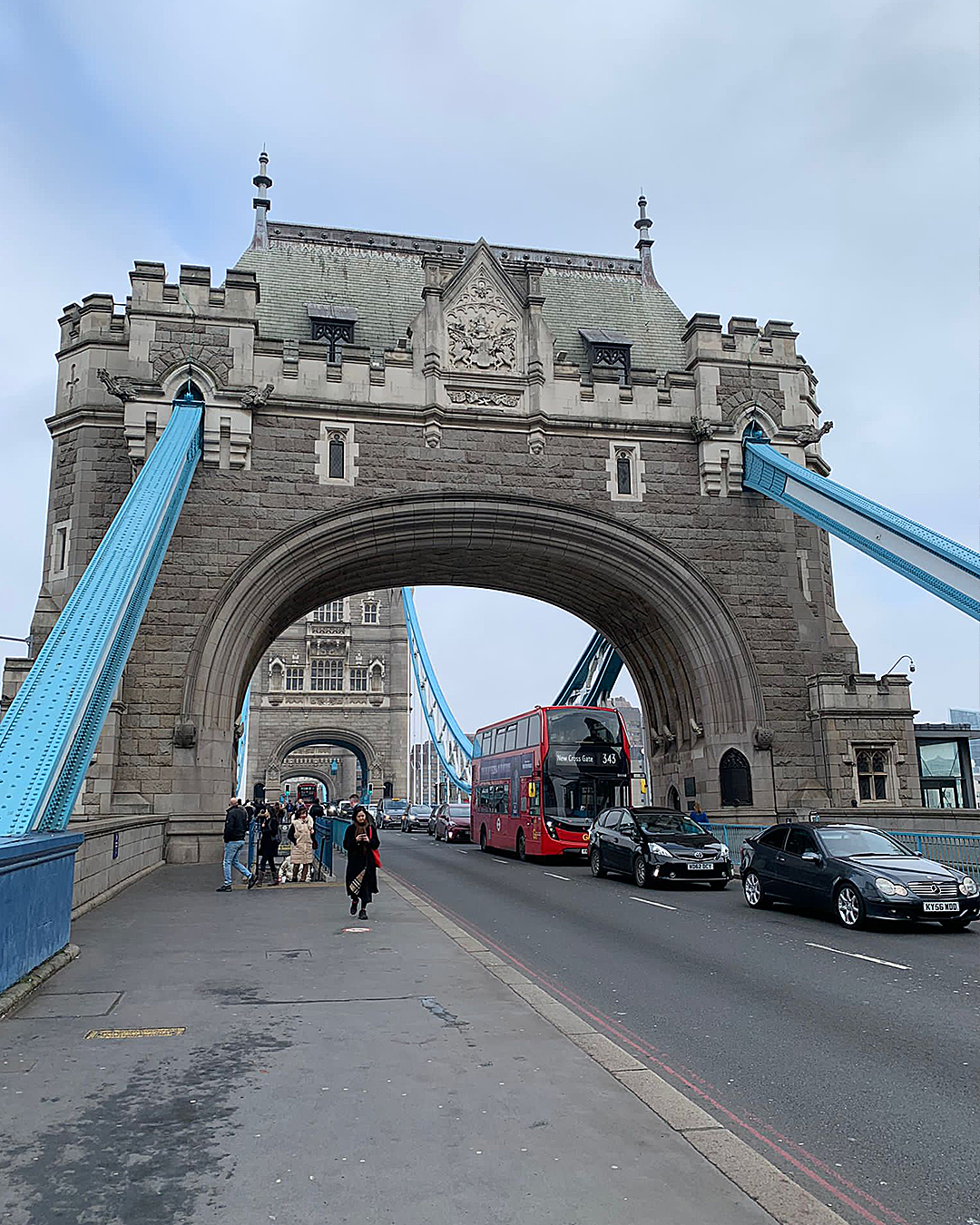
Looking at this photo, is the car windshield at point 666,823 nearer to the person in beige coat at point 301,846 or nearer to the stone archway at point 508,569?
the stone archway at point 508,569

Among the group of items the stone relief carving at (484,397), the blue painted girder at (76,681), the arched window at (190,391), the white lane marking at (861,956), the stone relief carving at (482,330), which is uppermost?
the stone relief carving at (482,330)

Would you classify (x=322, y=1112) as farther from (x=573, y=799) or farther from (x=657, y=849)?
(x=573, y=799)

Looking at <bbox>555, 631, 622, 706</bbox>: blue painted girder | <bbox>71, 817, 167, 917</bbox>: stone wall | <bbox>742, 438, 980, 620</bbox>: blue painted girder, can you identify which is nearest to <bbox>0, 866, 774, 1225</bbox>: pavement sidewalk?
<bbox>71, 817, 167, 917</bbox>: stone wall

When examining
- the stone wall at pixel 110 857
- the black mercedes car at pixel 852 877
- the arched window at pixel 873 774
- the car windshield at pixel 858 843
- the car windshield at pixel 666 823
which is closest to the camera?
the stone wall at pixel 110 857

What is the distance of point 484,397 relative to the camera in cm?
2442

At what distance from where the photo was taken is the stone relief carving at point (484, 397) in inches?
960

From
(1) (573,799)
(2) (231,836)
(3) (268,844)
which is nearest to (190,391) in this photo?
(3) (268,844)

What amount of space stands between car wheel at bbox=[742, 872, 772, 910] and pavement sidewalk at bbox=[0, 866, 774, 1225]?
716cm

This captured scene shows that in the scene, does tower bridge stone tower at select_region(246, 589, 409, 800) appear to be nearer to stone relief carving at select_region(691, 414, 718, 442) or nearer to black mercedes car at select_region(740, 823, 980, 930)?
stone relief carving at select_region(691, 414, 718, 442)

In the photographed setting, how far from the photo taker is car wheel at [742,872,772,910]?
46.3ft

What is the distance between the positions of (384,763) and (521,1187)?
70601mm

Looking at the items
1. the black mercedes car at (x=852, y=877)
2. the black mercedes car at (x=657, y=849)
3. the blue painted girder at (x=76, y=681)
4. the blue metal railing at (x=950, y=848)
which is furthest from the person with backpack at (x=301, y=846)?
the blue metal railing at (x=950, y=848)

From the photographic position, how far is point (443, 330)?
24.7 metres

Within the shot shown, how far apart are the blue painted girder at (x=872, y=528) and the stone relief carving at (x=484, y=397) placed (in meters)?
6.04
